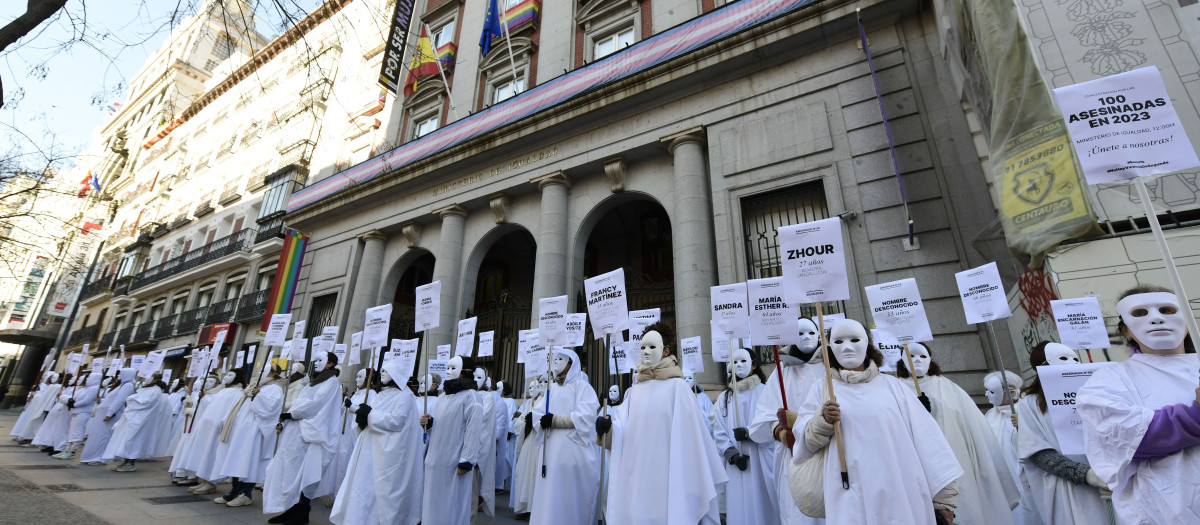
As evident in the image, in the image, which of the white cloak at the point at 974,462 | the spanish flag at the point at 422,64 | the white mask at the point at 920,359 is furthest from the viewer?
the spanish flag at the point at 422,64

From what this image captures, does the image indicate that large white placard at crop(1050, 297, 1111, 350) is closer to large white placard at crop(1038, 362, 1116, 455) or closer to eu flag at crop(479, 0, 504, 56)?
large white placard at crop(1038, 362, 1116, 455)

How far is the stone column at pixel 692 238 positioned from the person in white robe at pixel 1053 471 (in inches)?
228

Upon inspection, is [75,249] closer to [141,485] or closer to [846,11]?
[141,485]

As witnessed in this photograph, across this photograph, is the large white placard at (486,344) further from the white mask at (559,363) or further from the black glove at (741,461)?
the black glove at (741,461)

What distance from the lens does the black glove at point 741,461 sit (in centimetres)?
564

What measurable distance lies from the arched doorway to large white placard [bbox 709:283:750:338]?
6.81 meters

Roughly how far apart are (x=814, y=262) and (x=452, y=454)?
5.03 meters

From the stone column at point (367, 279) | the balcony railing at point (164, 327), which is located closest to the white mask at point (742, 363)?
the stone column at point (367, 279)

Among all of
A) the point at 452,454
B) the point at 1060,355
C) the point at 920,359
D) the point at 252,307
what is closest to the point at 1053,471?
the point at 1060,355

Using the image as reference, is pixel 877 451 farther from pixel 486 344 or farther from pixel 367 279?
pixel 367 279

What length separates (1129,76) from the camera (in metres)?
3.22

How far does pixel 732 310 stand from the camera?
20.6ft

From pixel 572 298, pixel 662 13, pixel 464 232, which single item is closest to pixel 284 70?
pixel 464 232

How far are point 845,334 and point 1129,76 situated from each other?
2.43 metres
